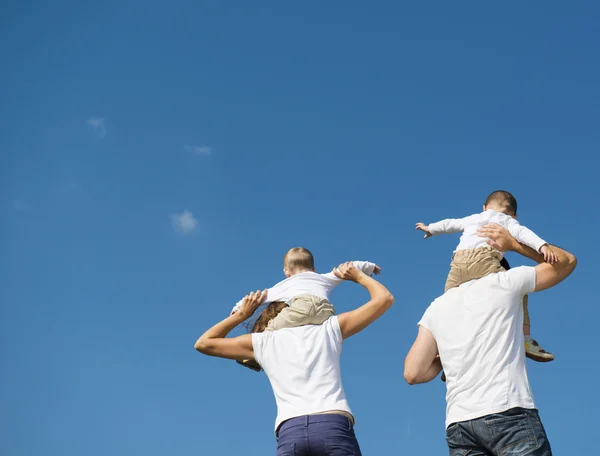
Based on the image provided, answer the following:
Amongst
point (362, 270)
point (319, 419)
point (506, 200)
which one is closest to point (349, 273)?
point (362, 270)

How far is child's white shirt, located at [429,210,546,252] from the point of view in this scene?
7.13 metres

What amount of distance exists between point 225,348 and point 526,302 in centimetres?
330

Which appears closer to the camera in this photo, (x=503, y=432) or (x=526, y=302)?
(x=503, y=432)

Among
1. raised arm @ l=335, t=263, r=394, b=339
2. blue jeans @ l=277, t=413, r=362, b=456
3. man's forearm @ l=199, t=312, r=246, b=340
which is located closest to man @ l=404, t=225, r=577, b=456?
raised arm @ l=335, t=263, r=394, b=339

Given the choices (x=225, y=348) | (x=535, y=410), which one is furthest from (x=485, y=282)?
(x=225, y=348)

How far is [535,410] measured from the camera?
18.6ft

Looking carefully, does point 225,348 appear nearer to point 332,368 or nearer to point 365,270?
point 332,368

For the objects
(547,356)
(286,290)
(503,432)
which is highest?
(286,290)

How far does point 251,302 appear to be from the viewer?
7613 millimetres

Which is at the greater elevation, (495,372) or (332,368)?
(332,368)

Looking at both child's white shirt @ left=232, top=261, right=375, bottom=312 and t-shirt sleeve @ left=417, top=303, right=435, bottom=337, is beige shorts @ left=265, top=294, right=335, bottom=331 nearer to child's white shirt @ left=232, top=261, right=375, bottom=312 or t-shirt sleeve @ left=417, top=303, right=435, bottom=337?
child's white shirt @ left=232, top=261, right=375, bottom=312

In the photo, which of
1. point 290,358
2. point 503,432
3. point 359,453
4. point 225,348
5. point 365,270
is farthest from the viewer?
point 365,270

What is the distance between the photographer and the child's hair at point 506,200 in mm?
8062

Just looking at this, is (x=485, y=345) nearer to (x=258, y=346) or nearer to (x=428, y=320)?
(x=428, y=320)
